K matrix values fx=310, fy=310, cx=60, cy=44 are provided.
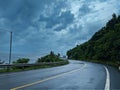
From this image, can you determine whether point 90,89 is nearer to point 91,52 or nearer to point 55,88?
point 55,88

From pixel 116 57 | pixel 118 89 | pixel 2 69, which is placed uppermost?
pixel 116 57

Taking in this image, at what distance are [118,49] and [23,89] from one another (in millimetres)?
Answer: 61848

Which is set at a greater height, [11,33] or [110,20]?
[110,20]

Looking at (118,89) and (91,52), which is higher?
(91,52)

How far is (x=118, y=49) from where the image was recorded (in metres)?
73.6

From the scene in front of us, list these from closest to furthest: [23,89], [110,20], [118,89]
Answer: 1. [23,89]
2. [118,89]
3. [110,20]

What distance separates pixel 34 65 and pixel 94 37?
94231 millimetres

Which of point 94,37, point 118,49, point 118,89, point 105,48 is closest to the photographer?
point 118,89

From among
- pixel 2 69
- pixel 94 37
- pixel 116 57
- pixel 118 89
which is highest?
pixel 94 37

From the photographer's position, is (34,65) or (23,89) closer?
(23,89)

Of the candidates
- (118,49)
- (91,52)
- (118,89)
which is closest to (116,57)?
(118,49)

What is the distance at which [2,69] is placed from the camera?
31.6 metres

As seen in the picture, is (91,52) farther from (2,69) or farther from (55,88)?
(55,88)

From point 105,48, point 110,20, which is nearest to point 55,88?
point 105,48
